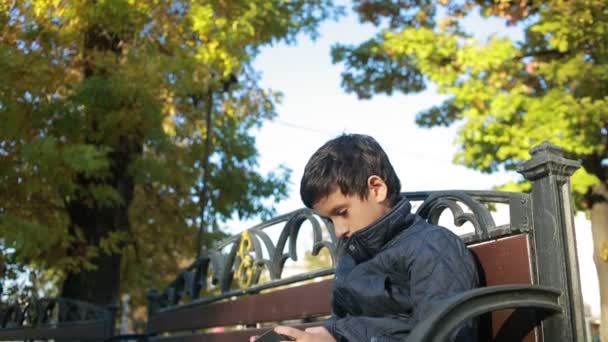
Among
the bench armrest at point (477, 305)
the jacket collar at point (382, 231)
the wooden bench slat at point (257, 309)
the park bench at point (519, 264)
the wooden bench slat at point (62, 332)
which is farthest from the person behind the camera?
the wooden bench slat at point (62, 332)

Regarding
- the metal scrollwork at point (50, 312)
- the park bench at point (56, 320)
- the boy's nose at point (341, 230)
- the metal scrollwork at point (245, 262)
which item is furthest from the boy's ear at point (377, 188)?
the metal scrollwork at point (50, 312)

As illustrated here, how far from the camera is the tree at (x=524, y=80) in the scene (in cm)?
966

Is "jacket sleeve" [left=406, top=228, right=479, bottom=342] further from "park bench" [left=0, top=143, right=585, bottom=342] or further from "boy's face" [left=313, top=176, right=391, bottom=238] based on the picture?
"boy's face" [left=313, top=176, right=391, bottom=238]

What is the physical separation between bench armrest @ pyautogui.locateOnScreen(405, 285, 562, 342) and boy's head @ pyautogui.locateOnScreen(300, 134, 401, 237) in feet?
1.57

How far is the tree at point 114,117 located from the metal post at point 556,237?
5.77 metres

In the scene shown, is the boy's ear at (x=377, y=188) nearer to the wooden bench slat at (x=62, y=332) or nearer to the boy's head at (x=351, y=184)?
the boy's head at (x=351, y=184)

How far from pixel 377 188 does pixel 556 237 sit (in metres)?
0.50

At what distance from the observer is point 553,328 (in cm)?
178

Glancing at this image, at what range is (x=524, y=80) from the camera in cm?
1080

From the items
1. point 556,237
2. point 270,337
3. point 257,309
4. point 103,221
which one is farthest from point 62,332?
point 556,237

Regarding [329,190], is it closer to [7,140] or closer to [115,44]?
[7,140]

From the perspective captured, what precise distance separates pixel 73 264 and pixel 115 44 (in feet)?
9.77

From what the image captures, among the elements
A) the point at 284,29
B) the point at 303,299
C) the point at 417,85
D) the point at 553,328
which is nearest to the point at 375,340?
the point at 553,328

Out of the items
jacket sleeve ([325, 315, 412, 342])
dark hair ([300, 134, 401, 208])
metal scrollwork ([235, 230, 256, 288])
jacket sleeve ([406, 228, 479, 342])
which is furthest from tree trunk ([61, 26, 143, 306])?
jacket sleeve ([406, 228, 479, 342])
